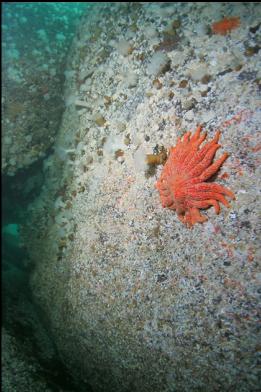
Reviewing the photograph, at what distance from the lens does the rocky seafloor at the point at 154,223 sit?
3350mm

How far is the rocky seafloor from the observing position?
3.35m

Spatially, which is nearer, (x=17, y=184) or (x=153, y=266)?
(x=153, y=266)

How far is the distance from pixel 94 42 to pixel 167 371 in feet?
19.2

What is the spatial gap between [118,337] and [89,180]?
2.57 meters

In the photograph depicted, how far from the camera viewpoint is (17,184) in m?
7.49

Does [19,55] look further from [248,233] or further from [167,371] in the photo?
[167,371]

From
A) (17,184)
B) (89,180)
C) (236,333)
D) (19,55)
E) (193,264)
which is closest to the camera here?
(236,333)

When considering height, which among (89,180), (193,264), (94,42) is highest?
(94,42)

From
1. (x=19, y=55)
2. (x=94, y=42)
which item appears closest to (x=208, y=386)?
(x=94, y=42)

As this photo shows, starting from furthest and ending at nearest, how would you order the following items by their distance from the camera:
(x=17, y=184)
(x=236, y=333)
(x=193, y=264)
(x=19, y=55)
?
1. (x=17, y=184)
2. (x=19, y=55)
3. (x=193, y=264)
4. (x=236, y=333)

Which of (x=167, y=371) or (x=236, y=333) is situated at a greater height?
(x=236, y=333)

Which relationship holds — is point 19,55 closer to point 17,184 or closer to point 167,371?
point 17,184

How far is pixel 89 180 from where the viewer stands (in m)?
5.07

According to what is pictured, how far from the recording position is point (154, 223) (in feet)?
13.0
